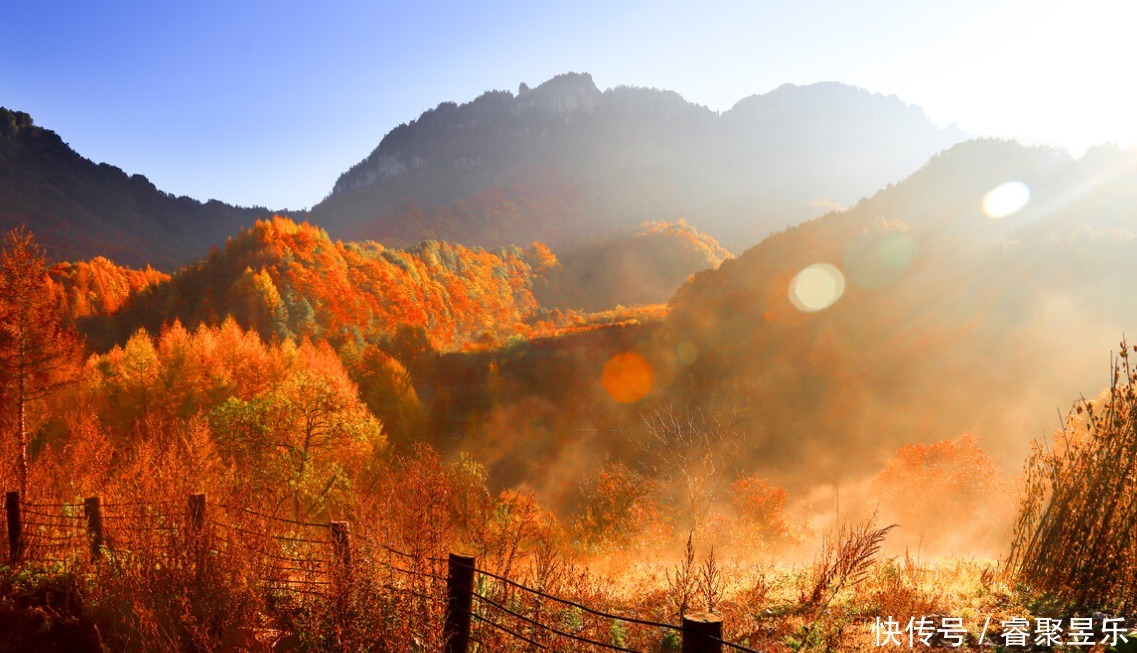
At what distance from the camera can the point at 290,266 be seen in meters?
89.6

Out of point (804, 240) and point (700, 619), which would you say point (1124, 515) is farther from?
point (804, 240)

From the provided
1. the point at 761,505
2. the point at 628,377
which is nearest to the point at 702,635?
the point at 761,505

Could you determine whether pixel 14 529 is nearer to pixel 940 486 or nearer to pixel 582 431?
pixel 940 486

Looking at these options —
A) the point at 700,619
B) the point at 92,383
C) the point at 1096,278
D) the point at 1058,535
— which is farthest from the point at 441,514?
the point at 1096,278

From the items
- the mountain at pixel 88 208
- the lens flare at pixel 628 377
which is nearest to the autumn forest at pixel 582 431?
the lens flare at pixel 628 377

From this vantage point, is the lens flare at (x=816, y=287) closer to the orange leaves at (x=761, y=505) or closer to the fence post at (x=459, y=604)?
the orange leaves at (x=761, y=505)

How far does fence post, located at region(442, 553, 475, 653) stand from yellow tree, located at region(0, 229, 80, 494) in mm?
15333

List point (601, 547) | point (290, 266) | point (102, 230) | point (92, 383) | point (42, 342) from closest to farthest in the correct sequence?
point (42, 342) < point (601, 547) < point (92, 383) < point (290, 266) < point (102, 230)

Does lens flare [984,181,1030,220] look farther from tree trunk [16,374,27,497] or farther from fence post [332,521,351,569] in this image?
tree trunk [16,374,27,497]

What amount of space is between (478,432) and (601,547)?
37707mm

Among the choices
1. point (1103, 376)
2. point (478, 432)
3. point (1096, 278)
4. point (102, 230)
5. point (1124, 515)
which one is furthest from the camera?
point (102, 230)

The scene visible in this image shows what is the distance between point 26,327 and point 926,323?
74.6 m

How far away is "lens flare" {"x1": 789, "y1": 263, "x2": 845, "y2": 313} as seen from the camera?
7269 centimetres

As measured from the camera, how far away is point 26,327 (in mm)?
15789
